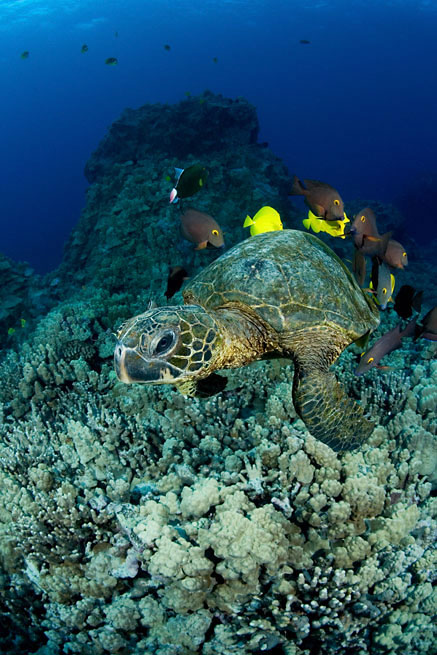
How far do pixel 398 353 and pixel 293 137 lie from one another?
91.7 meters

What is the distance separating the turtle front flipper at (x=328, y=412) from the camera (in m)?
2.00

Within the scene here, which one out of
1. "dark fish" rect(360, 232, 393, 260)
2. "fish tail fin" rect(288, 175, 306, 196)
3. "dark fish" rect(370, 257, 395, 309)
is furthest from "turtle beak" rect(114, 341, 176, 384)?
"fish tail fin" rect(288, 175, 306, 196)

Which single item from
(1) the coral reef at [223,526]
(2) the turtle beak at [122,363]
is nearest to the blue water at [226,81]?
(1) the coral reef at [223,526]

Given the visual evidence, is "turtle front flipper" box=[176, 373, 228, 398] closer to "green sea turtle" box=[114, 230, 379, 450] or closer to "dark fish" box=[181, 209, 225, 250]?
"green sea turtle" box=[114, 230, 379, 450]

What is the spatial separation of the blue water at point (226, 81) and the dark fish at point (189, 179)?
41.5 m

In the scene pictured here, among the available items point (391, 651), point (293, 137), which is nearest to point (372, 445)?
point (391, 651)

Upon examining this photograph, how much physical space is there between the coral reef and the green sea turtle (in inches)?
12.9

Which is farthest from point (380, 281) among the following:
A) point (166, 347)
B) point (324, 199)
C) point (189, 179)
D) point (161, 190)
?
point (161, 190)

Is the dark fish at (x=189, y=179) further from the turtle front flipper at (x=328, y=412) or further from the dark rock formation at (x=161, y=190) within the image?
the turtle front flipper at (x=328, y=412)

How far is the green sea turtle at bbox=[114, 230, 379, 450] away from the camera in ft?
5.75

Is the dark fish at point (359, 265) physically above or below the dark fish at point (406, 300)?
above

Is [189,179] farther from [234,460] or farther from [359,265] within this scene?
[234,460]

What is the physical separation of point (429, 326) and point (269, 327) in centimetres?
123

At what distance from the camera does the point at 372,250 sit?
9.36 ft
